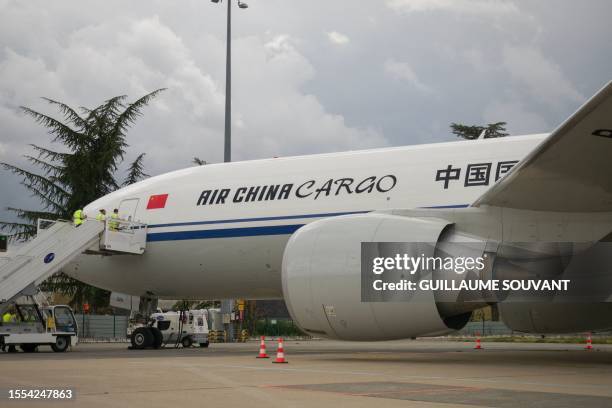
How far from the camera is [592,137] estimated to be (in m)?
10.5

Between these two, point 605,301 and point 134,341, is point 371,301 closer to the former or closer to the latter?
point 605,301

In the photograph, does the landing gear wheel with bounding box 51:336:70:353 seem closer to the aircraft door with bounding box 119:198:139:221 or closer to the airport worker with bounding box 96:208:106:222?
the airport worker with bounding box 96:208:106:222

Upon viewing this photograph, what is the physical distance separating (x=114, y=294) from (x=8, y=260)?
2.73 meters

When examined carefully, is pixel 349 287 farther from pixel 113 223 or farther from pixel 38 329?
pixel 38 329

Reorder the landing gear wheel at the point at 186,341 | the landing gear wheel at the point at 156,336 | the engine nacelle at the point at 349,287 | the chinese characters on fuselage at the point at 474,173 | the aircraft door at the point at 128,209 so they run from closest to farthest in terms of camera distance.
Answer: the engine nacelle at the point at 349,287 < the chinese characters on fuselage at the point at 474,173 < the aircraft door at the point at 128,209 < the landing gear wheel at the point at 156,336 < the landing gear wheel at the point at 186,341

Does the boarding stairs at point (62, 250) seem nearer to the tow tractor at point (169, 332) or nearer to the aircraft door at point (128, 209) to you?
the aircraft door at point (128, 209)

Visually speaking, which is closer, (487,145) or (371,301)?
(371,301)

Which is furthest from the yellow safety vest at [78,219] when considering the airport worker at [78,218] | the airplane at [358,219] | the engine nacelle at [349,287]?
the engine nacelle at [349,287]

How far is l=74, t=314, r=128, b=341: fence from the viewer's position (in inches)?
1339

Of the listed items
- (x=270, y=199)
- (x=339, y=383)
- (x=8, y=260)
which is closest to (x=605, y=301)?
(x=339, y=383)

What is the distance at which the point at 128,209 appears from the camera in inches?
784

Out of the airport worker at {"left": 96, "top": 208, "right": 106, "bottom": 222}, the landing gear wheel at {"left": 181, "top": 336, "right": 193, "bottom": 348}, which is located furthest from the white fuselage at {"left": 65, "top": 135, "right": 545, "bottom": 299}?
the landing gear wheel at {"left": 181, "top": 336, "right": 193, "bottom": 348}

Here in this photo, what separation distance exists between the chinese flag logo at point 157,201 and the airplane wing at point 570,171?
29.3ft

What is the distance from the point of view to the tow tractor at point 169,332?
825 inches
